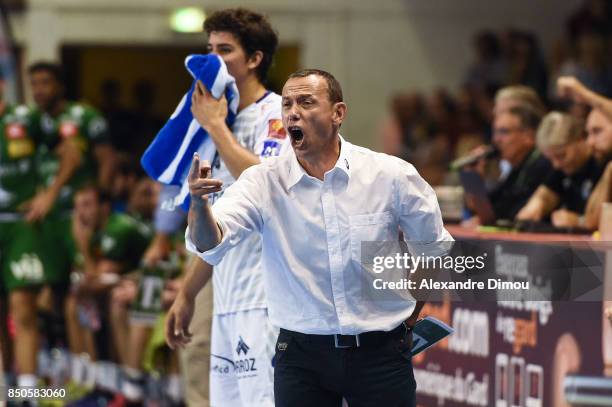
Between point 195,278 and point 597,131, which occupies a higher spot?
point 597,131

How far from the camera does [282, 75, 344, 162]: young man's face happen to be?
16.5 ft

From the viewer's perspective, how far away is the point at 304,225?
5062 millimetres

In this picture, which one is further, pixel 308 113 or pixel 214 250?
pixel 308 113

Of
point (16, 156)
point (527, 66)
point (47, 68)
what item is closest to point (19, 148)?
point (16, 156)

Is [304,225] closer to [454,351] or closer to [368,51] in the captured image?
[454,351]

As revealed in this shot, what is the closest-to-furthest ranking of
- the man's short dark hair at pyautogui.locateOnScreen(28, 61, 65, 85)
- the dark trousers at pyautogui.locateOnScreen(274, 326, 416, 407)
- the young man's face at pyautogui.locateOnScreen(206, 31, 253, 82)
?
the dark trousers at pyautogui.locateOnScreen(274, 326, 416, 407) < the young man's face at pyautogui.locateOnScreen(206, 31, 253, 82) < the man's short dark hair at pyautogui.locateOnScreen(28, 61, 65, 85)

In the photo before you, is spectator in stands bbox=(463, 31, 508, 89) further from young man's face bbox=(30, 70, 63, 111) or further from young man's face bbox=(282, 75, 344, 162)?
young man's face bbox=(282, 75, 344, 162)

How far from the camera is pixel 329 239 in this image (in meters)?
5.04

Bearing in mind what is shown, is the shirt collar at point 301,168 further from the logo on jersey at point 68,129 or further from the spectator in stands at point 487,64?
the spectator in stands at point 487,64

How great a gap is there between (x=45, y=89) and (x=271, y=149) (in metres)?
5.58

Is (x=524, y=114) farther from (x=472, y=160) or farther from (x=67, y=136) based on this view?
(x=67, y=136)

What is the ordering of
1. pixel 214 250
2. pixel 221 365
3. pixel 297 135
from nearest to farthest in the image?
pixel 214 250 → pixel 297 135 → pixel 221 365

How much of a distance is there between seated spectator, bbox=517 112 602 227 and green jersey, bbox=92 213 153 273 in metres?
4.14

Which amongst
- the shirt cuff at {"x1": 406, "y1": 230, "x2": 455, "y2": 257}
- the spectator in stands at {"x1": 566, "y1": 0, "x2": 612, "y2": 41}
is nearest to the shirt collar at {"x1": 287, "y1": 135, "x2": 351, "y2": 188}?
the shirt cuff at {"x1": 406, "y1": 230, "x2": 455, "y2": 257}
